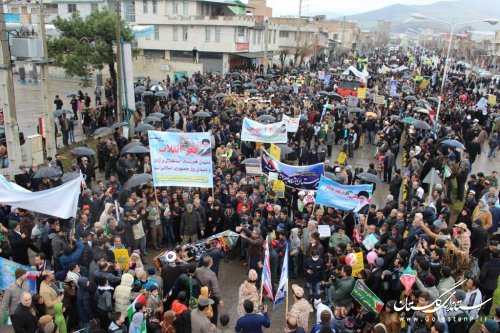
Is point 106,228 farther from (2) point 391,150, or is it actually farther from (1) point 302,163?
(2) point 391,150

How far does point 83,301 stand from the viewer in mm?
7805

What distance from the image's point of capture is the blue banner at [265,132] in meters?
15.9

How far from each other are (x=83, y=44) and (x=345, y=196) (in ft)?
65.4

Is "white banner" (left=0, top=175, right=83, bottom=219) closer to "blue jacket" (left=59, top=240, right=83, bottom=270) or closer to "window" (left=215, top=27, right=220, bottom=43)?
"blue jacket" (left=59, top=240, right=83, bottom=270)

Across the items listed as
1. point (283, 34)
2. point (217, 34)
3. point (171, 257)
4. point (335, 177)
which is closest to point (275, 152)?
point (335, 177)

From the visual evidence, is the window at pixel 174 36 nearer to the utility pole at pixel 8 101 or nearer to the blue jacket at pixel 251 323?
the utility pole at pixel 8 101

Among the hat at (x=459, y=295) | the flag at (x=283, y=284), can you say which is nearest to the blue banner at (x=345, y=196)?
the flag at (x=283, y=284)

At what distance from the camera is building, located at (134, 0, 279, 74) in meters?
47.4

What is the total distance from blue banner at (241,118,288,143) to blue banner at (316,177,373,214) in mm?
4609

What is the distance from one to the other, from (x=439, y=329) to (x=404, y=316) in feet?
3.47

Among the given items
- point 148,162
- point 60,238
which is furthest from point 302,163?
point 60,238

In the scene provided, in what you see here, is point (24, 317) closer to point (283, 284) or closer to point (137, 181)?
point (283, 284)

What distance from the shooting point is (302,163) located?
17.5m

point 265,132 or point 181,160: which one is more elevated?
point 181,160
